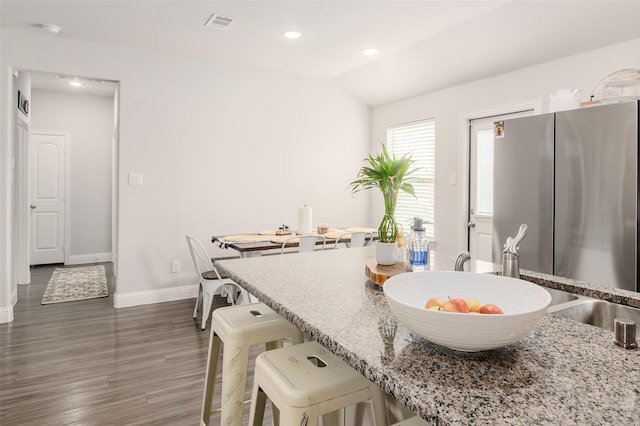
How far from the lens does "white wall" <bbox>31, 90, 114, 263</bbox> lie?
251 inches

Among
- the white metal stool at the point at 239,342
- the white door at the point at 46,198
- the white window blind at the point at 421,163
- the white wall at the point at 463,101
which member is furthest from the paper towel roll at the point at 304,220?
the white door at the point at 46,198

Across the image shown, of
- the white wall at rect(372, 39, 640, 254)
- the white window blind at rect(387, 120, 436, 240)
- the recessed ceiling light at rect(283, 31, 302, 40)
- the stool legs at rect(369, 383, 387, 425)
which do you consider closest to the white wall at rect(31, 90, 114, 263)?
the recessed ceiling light at rect(283, 31, 302, 40)

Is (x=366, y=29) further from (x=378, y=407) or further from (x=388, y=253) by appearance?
(x=378, y=407)

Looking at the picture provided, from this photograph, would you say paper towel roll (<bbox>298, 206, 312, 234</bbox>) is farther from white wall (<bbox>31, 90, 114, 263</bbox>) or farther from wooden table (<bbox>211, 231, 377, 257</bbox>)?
white wall (<bbox>31, 90, 114, 263</bbox>)

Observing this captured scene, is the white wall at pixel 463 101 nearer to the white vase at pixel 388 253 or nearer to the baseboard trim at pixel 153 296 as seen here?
the white vase at pixel 388 253

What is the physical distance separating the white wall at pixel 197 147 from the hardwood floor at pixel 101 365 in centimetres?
62

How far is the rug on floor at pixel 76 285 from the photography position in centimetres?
461

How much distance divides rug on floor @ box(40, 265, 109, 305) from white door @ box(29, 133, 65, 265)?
20.3 inches

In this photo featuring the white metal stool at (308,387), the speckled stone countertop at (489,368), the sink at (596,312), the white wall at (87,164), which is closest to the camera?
the speckled stone countertop at (489,368)

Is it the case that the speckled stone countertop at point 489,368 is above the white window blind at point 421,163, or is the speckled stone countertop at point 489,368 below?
below

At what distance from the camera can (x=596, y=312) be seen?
1448mm

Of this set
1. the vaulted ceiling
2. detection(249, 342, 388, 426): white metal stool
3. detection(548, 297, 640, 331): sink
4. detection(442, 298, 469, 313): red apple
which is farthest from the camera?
the vaulted ceiling

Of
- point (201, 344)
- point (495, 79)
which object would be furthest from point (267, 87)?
point (201, 344)

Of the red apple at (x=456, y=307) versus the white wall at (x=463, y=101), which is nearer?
the red apple at (x=456, y=307)
